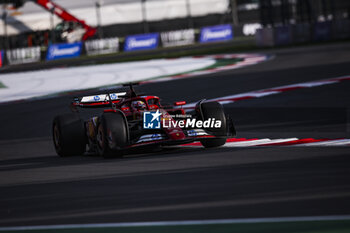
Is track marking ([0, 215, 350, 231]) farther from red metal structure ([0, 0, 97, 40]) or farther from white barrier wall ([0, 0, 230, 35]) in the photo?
white barrier wall ([0, 0, 230, 35])

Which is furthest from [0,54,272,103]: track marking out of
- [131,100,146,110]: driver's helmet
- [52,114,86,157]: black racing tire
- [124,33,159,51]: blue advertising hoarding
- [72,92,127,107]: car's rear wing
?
[124,33,159,51]: blue advertising hoarding

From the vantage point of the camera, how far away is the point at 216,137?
9.38m

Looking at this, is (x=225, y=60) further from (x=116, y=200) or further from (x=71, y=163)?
(x=116, y=200)

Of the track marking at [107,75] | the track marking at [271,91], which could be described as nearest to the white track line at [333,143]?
the track marking at [271,91]

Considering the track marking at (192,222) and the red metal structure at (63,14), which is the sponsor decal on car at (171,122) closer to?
the track marking at (192,222)

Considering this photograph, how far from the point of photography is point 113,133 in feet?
29.7

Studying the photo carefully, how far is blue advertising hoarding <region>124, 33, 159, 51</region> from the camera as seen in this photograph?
45969mm

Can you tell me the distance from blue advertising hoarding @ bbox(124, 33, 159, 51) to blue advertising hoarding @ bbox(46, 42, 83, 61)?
2.96m

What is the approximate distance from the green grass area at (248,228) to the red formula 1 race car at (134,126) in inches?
150

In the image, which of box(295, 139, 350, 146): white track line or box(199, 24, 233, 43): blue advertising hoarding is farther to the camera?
box(199, 24, 233, 43): blue advertising hoarding

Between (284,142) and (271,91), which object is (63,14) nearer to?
(271,91)

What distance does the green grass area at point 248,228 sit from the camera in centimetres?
482

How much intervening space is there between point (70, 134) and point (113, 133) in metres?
1.41

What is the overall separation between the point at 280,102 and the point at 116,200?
29.1ft
